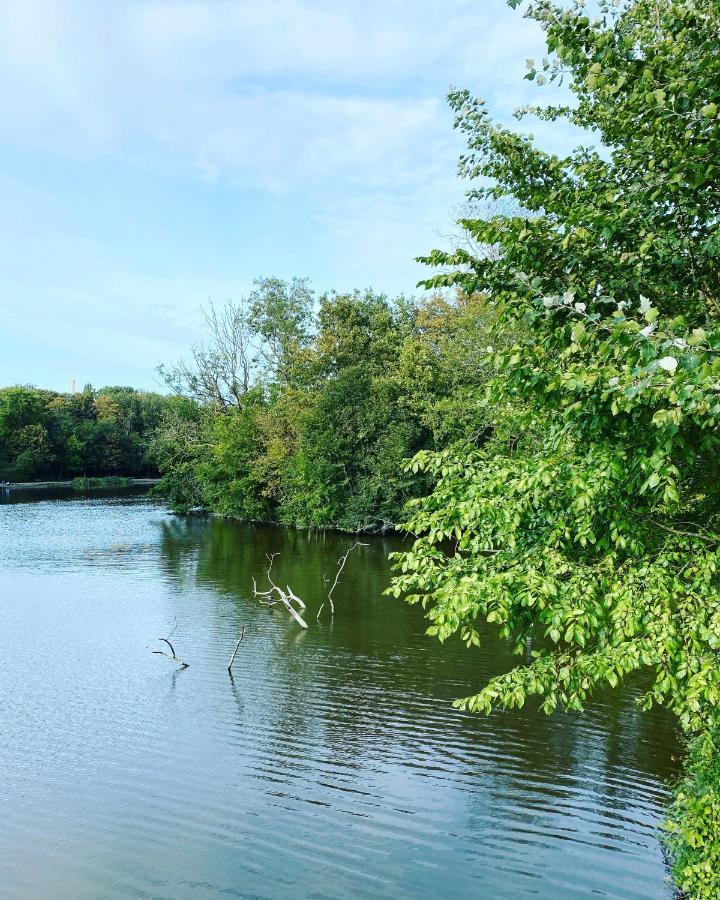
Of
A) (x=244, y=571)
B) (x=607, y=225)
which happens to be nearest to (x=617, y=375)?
(x=607, y=225)

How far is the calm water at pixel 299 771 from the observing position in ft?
31.3

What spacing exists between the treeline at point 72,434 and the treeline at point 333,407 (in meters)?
29.9

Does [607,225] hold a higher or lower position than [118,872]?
higher

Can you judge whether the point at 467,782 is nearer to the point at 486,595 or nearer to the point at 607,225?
the point at 486,595

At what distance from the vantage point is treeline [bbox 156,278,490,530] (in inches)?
1517

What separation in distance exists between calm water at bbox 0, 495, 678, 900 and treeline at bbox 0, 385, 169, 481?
62352mm

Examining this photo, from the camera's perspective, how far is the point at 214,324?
5503 centimetres

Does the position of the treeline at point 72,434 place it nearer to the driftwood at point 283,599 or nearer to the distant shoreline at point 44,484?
the distant shoreline at point 44,484

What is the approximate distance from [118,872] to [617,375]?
30.9 feet

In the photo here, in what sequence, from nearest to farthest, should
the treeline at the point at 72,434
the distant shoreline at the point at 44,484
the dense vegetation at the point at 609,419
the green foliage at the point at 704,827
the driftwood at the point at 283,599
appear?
the dense vegetation at the point at 609,419 < the green foliage at the point at 704,827 < the driftwood at the point at 283,599 < the distant shoreline at the point at 44,484 < the treeline at the point at 72,434

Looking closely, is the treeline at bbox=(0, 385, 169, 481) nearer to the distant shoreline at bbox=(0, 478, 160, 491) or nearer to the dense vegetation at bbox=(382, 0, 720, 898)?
the distant shoreline at bbox=(0, 478, 160, 491)

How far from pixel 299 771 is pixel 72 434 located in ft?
265

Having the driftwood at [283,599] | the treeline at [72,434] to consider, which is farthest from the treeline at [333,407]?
the treeline at [72,434]

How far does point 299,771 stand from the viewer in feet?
41.1
